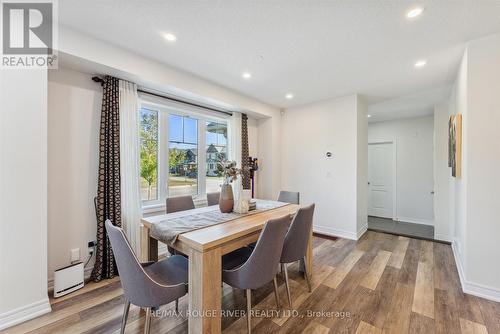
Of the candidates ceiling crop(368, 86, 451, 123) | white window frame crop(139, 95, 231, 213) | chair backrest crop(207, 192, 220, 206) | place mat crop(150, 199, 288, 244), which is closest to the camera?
place mat crop(150, 199, 288, 244)

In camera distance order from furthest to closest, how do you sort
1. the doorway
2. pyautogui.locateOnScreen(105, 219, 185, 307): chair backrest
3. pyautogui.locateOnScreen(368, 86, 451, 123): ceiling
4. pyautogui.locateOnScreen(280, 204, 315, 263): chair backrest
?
the doorway → pyautogui.locateOnScreen(368, 86, 451, 123): ceiling → pyautogui.locateOnScreen(280, 204, 315, 263): chair backrest → pyautogui.locateOnScreen(105, 219, 185, 307): chair backrest

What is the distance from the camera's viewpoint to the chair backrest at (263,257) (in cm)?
155

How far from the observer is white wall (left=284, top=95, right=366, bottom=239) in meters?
3.79

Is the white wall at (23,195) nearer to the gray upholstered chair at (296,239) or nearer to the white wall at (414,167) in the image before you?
the gray upholstered chair at (296,239)

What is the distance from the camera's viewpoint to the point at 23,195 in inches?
70.1

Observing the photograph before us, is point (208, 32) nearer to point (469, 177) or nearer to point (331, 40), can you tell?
point (331, 40)

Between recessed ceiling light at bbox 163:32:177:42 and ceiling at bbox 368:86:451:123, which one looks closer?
recessed ceiling light at bbox 163:32:177:42

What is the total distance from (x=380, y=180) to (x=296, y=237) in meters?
4.76

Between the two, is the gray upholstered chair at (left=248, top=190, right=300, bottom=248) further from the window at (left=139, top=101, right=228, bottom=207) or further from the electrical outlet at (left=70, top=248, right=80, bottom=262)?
the electrical outlet at (left=70, top=248, right=80, bottom=262)

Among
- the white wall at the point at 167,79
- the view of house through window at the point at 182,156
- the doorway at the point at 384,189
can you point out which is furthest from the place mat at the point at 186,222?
the doorway at the point at 384,189

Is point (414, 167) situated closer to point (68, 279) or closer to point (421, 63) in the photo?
point (421, 63)

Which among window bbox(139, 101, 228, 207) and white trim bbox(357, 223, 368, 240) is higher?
window bbox(139, 101, 228, 207)

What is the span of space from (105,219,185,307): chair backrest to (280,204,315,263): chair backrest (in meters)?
1.10

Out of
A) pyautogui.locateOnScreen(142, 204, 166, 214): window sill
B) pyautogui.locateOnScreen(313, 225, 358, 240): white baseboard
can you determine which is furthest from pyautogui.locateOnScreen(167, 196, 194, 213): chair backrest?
pyautogui.locateOnScreen(313, 225, 358, 240): white baseboard
